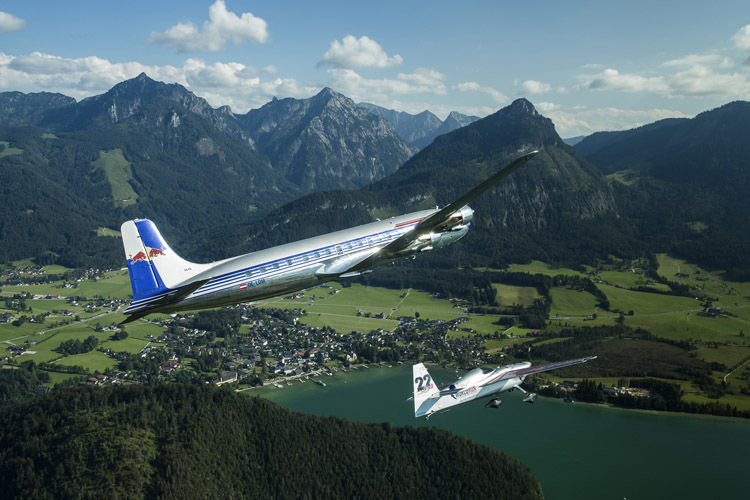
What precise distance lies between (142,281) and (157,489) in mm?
76549

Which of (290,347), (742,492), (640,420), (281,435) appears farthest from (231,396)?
(742,492)

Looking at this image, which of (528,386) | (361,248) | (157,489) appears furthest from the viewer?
(528,386)

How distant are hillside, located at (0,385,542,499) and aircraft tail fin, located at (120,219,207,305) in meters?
75.3

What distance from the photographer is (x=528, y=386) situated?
141000 millimetres

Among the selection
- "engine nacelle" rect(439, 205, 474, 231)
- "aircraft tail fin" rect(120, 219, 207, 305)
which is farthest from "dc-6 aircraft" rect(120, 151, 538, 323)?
"engine nacelle" rect(439, 205, 474, 231)

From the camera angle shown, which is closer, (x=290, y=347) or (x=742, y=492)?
(x=742, y=492)

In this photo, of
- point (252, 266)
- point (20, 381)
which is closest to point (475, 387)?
point (252, 266)

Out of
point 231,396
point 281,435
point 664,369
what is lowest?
point 664,369

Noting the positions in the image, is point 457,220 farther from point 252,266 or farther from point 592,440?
point 592,440

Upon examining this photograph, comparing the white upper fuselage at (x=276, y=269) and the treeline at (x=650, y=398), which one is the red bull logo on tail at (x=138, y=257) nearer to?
the white upper fuselage at (x=276, y=269)

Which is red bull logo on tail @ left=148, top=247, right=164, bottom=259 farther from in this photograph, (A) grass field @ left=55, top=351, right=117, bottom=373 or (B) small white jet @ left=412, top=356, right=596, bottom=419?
(A) grass field @ left=55, top=351, right=117, bottom=373

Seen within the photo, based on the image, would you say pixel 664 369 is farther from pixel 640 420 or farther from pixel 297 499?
pixel 297 499

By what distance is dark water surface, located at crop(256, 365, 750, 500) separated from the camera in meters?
100

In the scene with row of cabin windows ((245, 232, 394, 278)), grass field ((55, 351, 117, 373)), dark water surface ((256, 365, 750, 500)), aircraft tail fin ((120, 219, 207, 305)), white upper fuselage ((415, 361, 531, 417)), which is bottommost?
dark water surface ((256, 365, 750, 500))
